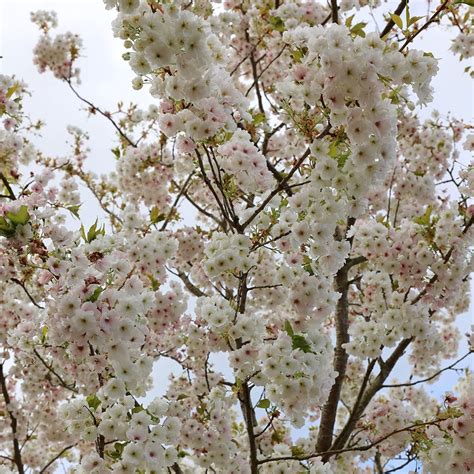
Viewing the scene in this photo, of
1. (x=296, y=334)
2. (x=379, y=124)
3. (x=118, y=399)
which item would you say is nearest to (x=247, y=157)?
(x=379, y=124)

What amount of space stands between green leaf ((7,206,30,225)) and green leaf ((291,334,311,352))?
201 cm

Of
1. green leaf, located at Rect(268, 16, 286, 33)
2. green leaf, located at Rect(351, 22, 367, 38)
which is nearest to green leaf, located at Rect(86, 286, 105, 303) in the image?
green leaf, located at Rect(351, 22, 367, 38)

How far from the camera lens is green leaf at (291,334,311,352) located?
3.89 m

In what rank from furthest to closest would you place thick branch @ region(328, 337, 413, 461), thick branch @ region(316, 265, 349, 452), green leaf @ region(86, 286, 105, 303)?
thick branch @ region(316, 265, 349, 452) < thick branch @ region(328, 337, 413, 461) < green leaf @ region(86, 286, 105, 303)

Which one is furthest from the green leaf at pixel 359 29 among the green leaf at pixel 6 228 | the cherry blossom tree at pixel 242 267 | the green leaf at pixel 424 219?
the green leaf at pixel 424 219

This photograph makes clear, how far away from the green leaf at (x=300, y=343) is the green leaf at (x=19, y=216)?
201cm

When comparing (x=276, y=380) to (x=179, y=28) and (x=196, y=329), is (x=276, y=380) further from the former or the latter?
(x=179, y=28)

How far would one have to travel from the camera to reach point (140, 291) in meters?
3.88

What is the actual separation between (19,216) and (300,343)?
6.87 feet

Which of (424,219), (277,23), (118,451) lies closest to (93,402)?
(118,451)

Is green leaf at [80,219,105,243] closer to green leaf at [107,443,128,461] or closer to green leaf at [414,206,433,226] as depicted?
green leaf at [107,443,128,461]

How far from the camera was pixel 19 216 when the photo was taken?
323 cm

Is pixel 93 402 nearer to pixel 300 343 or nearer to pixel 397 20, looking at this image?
pixel 300 343

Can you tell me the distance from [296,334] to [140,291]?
1190 mm
